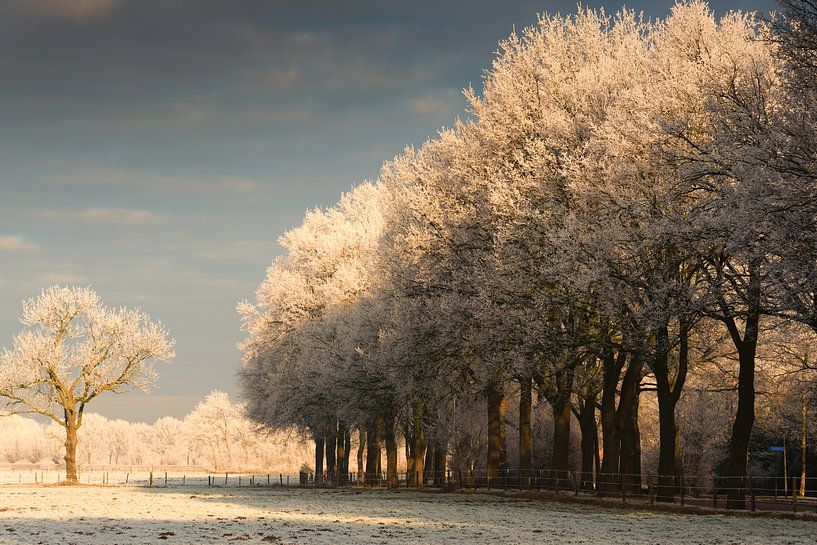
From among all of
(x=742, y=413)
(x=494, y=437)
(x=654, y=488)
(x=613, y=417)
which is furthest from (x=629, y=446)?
(x=742, y=413)

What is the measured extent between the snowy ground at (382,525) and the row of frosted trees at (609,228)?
510 cm

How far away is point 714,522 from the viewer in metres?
29.3

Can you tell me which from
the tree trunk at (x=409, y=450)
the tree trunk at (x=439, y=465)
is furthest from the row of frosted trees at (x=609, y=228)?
the tree trunk at (x=439, y=465)

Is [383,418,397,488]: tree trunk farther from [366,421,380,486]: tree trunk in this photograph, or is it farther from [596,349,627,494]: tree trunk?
[596,349,627,494]: tree trunk

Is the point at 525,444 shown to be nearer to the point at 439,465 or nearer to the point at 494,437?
the point at 494,437

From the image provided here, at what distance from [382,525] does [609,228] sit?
12820mm

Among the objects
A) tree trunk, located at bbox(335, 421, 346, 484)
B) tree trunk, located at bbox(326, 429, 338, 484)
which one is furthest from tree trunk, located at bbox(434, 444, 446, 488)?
tree trunk, located at bbox(326, 429, 338, 484)

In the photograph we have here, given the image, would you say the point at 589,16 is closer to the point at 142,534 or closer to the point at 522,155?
the point at 522,155

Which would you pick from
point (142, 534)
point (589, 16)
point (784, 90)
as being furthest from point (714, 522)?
point (589, 16)

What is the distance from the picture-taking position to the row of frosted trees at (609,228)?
1037 inches

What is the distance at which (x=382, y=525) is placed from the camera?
28.8 meters

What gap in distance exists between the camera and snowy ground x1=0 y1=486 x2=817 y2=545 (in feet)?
76.7

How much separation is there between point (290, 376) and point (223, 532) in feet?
159

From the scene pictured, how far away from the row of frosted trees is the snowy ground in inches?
201
